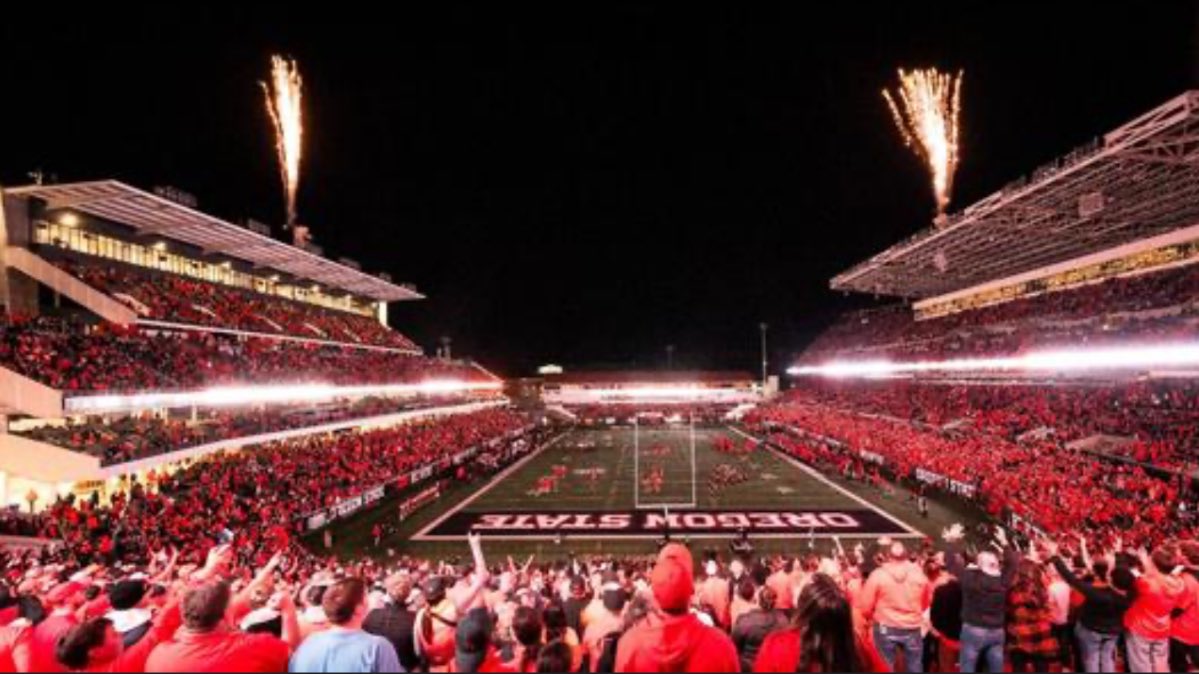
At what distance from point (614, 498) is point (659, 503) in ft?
8.03

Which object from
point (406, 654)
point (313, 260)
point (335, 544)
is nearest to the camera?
point (406, 654)

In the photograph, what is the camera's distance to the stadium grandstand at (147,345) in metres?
23.3

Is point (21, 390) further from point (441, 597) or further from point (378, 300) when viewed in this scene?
point (378, 300)

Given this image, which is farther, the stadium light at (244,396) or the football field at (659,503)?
the football field at (659,503)

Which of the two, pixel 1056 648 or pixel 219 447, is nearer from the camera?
pixel 1056 648

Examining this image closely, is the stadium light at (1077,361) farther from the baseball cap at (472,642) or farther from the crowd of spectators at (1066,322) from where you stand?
Result: the baseball cap at (472,642)

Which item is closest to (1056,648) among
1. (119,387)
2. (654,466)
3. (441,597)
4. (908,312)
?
(441,597)

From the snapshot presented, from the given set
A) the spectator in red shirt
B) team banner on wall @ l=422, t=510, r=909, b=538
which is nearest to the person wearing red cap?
the spectator in red shirt

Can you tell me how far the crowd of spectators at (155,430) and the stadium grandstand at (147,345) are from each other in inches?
3.2

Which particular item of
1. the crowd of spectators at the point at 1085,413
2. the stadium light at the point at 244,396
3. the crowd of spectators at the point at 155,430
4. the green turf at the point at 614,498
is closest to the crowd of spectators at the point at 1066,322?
the crowd of spectators at the point at 1085,413

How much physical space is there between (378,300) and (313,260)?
952 inches

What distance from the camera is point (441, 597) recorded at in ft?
17.6

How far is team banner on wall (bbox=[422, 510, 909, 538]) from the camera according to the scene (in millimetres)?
26406

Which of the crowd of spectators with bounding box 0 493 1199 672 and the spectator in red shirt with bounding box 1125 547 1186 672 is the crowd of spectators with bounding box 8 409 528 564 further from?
the spectator in red shirt with bounding box 1125 547 1186 672
